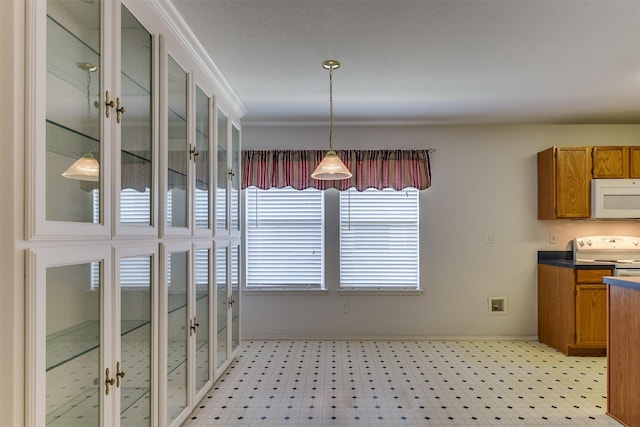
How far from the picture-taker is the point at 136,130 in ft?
6.72

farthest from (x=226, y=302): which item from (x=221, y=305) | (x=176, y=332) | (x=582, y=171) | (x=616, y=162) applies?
(x=616, y=162)

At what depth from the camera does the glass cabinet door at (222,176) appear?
3.48 m

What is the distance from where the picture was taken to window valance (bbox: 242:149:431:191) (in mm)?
4758

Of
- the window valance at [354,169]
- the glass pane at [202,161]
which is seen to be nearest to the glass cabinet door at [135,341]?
the glass pane at [202,161]

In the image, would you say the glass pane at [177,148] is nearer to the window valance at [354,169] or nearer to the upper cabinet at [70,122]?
the upper cabinet at [70,122]

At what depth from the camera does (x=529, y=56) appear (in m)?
2.88

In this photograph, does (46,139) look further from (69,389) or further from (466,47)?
(466,47)

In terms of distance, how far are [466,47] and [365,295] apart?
2.93 meters

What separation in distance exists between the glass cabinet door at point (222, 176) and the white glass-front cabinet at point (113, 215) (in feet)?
1.37

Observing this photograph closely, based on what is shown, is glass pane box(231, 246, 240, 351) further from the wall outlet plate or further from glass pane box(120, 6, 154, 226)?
the wall outlet plate

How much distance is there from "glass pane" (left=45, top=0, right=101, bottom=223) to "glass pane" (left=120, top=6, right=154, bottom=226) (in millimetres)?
218

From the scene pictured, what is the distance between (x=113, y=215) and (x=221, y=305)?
6.61 ft

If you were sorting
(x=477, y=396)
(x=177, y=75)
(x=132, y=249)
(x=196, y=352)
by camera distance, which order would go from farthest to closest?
(x=477, y=396)
(x=196, y=352)
(x=177, y=75)
(x=132, y=249)
